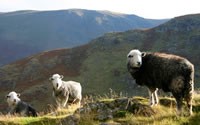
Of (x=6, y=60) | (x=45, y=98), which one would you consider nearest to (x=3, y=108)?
(x=45, y=98)

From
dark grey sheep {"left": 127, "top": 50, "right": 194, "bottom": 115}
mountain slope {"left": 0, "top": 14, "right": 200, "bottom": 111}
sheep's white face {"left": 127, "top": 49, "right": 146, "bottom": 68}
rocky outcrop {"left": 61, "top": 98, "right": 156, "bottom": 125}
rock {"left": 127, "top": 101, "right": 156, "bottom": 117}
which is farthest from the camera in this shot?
mountain slope {"left": 0, "top": 14, "right": 200, "bottom": 111}

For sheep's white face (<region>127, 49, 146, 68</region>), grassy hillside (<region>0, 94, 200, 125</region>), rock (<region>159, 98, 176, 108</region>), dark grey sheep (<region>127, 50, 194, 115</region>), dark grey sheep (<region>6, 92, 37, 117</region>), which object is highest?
sheep's white face (<region>127, 49, 146, 68</region>)

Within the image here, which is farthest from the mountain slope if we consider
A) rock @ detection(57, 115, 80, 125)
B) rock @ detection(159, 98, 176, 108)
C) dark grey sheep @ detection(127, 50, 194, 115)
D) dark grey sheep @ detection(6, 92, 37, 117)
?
rock @ detection(57, 115, 80, 125)

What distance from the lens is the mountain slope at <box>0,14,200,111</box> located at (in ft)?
167

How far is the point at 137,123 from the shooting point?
5.87m

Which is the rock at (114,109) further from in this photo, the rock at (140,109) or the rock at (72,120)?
the rock at (72,120)

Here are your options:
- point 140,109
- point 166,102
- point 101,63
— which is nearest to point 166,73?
point 140,109

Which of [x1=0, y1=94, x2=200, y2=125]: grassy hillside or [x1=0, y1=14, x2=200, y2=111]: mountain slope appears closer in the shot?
[x1=0, y1=94, x2=200, y2=125]: grassy hillside

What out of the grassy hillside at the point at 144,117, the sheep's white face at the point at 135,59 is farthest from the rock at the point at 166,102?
the sheep's white face at the point at 135,59

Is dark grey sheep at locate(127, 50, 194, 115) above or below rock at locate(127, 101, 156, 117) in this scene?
above

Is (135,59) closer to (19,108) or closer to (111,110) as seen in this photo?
(111,110)

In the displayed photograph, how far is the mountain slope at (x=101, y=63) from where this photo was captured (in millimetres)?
50875

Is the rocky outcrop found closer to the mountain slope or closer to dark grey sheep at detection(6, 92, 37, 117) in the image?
dark grey sheep at detection(6, 92, 37, 117)

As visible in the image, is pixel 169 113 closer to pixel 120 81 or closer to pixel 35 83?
pixel 120 81
